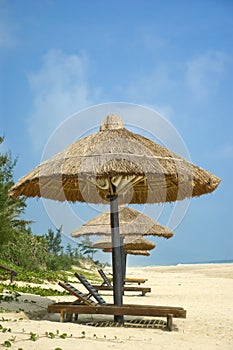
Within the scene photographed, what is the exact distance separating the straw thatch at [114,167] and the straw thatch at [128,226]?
5.68m

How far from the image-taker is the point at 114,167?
655 centimetres

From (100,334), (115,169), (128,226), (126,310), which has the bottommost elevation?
(100,334)

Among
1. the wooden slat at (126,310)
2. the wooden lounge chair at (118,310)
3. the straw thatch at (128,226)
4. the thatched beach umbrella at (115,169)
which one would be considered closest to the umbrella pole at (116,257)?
the thatched beach umbrella at (115,169)

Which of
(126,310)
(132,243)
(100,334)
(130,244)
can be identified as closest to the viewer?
(100,334)

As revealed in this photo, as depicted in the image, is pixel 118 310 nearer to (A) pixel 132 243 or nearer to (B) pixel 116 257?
(B) pixel 116 257

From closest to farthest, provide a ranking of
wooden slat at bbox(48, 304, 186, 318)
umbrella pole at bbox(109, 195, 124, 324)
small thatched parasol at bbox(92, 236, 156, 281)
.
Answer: wooden slat at bbox(48, 304, 186, 318) < umbrella pole at bbox(109, 195, 124, 324) < small thatched parasol at bbox(92, 236, 156, 281)

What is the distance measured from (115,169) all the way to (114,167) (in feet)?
0.16

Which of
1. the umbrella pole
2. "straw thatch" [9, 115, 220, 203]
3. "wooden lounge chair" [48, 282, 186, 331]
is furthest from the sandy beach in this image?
"straw thatch" [9, 115, 220, 203]

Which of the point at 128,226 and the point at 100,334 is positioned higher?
the point at 128,226

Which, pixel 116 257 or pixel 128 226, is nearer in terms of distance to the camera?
pixel 116 257

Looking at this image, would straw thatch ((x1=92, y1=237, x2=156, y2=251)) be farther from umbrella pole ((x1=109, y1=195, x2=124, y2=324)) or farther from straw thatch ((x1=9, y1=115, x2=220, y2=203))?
umbrella pole ((x1=109, y1=195, x2=124, y2=324))

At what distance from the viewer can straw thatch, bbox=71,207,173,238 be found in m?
13.7

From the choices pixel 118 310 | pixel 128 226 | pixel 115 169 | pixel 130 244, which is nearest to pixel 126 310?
pixel 118 310

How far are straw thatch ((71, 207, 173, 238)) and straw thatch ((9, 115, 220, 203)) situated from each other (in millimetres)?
5685
